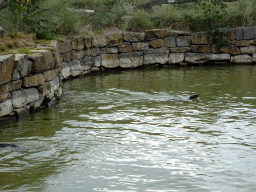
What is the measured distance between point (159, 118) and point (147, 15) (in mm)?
8216

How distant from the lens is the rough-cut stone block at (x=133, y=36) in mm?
12719

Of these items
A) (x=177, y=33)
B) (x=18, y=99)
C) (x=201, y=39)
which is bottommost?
(x=18, y=99)

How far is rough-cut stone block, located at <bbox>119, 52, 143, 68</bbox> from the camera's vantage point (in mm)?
12797

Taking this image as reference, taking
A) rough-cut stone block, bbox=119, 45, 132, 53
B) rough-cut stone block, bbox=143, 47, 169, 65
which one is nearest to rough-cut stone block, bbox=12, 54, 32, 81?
rough-cut stone block, bbox=119, 45, 132, 53

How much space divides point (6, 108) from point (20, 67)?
838mm

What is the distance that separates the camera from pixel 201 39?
13383 mm

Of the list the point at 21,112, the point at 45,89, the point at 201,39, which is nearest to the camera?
the point at 21,112

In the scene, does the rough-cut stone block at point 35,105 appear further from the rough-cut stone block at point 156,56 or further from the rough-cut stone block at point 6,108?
the rough-cut stone block at point 156,56

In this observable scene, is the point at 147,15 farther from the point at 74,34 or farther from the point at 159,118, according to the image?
the point at 159,118

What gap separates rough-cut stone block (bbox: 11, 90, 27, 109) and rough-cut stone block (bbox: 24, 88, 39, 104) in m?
0.09

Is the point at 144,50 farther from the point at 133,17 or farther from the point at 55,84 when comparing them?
the point at 55,84

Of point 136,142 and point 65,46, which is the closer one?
point 136,142

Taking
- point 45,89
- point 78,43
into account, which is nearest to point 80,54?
point 78,43

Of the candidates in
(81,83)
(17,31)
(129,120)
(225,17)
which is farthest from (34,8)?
(225,17)
